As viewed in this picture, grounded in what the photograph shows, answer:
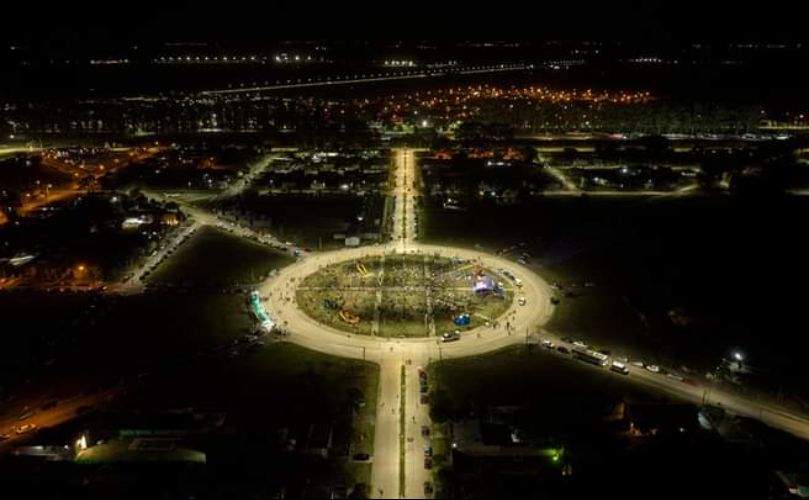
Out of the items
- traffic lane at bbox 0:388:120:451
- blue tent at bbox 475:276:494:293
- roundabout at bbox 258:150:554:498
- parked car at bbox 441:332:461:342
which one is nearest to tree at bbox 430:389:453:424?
roundabout at bbox 258:150:554:498

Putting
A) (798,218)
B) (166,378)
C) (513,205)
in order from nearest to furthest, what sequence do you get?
(166,378)
(798,218)
(513,205)

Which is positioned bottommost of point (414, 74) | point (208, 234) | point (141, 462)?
point (141, 462)

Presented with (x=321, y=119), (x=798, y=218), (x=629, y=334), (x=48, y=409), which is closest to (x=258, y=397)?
(x=48, y=409)

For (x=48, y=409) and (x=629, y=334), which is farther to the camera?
(x=629, y=334)

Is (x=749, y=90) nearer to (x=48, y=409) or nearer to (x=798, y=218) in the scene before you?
(x=798, y=218)

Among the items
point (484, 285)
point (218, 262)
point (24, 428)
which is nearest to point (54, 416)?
point (24, 428)

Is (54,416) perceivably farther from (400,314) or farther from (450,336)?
(450,336)

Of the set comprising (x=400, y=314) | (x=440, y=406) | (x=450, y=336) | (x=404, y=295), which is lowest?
(x=440, y=406)

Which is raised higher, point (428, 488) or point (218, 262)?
point (218, 262)
